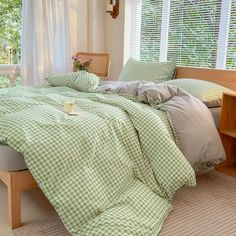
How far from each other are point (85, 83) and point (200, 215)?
1.42m

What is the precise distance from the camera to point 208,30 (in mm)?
3068

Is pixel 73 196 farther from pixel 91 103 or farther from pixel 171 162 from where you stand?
pixel 91 103

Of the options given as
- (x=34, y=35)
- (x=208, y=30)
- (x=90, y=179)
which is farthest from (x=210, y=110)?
(x=34, y=35)

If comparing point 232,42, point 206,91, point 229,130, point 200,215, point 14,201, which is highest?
point 232,42

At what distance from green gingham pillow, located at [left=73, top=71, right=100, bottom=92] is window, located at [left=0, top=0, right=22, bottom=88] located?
133cm

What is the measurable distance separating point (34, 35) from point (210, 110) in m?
2.23

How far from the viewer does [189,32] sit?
324 cm

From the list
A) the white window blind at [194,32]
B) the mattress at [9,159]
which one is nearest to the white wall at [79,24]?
the white window blind at [194,32]

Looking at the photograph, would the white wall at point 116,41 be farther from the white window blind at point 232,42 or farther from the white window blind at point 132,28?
the white window blind at point 232,42

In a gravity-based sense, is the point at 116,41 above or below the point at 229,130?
above

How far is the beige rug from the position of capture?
161cm

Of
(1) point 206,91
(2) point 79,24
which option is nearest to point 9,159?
(1) point 206,91

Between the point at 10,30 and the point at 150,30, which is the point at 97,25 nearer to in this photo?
the point at 150,30

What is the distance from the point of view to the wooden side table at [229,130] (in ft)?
7.84
